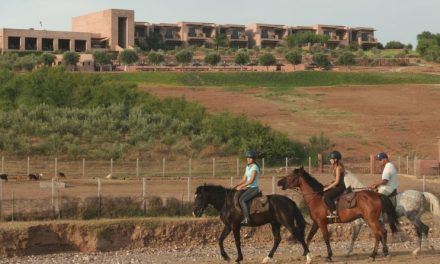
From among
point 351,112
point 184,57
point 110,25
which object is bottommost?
point 351,112

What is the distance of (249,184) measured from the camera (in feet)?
60.3

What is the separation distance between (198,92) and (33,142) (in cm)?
3696

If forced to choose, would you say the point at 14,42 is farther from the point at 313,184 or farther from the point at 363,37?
the point at 313,184

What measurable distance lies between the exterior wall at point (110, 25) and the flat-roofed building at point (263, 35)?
1273 inches

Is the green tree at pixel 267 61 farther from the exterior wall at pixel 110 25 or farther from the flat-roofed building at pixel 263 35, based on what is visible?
the flat-roofed building at pixel 263 35

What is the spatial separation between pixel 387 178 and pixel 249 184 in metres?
3.49

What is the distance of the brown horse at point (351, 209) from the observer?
60.2 feet

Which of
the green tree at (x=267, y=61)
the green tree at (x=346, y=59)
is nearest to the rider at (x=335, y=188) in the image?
the green tree at (x=267, y=61)

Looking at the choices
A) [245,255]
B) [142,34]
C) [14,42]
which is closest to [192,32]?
[142,34]

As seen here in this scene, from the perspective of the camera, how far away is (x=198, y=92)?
8600 cm

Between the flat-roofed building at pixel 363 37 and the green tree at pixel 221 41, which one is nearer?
the green tree at pixel 221 41

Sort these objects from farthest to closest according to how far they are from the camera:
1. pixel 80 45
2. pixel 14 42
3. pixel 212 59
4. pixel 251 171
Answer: pixel 80 45
pixel 14 42
pixel 212 59
pixel 251 171

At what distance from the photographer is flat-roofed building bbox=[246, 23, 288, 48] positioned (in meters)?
168

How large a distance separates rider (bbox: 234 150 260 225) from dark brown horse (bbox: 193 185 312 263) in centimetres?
18
